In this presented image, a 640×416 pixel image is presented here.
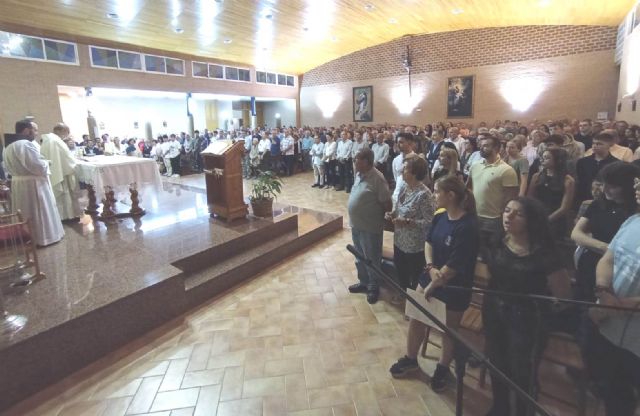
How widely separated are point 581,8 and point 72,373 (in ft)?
34.6

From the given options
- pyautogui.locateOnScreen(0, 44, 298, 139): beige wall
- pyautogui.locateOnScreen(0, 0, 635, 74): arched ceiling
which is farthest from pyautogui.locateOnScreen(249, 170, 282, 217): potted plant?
pyautogui.locateOnScreen(0, 44, 298, 139): beige wall

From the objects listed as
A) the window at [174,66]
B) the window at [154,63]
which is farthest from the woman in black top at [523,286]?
the window at [174,66]

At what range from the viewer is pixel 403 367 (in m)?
2.32

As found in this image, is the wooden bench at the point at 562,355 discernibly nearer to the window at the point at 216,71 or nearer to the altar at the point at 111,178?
the altar at the point at 111,178

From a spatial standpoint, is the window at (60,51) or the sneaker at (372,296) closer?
the sneaker at (372,296)

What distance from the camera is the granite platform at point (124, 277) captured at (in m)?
2.29

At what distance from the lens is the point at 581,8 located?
7.69m

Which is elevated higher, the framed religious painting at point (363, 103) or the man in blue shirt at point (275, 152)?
the framed religious painting at point (363, 103)

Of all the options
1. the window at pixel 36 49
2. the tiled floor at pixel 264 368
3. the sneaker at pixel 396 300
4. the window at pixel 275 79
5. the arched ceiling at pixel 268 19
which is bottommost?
the tiled floor at pixel 264 368

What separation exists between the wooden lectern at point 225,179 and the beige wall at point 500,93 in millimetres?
9140

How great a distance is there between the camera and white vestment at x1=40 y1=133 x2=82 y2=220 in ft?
15.3

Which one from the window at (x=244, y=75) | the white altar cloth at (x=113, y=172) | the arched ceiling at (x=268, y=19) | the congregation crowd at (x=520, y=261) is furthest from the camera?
the window at (x=244, y=75)

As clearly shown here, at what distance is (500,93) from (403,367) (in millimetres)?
10707

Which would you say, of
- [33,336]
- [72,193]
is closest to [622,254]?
[33,336]
